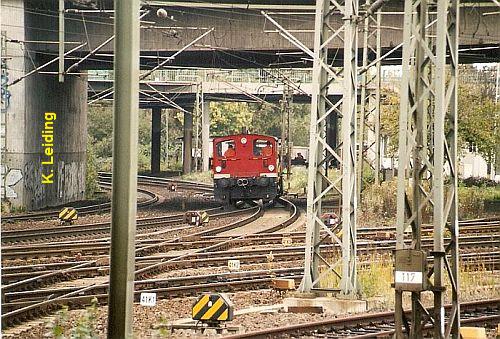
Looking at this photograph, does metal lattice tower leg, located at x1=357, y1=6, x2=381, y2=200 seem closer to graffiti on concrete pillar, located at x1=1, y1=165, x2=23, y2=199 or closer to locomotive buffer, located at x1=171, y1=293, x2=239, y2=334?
locomotive buffer, located at x1=171, y1=293, x2=239, y2=334

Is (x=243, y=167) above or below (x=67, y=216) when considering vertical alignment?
above

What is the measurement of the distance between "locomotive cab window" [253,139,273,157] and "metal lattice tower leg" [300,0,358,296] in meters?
22.5

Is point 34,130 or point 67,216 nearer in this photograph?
point 67,216

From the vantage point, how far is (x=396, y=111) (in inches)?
1784

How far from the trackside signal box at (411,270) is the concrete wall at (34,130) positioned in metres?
23.1

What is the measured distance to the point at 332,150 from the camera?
49.9 ft

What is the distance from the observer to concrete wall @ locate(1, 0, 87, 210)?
33.5 metres

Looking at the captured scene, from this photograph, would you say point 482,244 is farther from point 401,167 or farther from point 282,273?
point 401,167

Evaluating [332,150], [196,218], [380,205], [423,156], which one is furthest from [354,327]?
[380,205]

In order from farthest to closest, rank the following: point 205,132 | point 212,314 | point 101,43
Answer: point 205,132, point 101,43, point 212,314

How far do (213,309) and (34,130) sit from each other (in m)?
22.6

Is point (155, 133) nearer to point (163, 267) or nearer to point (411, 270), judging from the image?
point (163, 267)

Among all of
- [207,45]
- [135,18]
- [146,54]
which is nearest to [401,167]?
[135,18]

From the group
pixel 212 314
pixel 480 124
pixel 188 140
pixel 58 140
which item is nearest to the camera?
pixel 212 314
